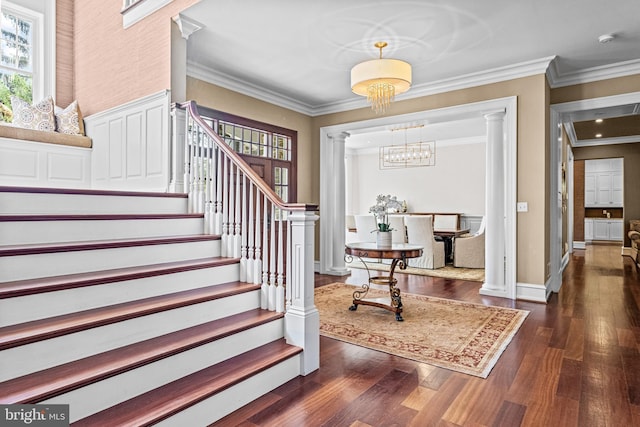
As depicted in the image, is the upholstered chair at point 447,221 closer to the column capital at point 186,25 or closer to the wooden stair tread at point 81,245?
the column capital at point 186,25

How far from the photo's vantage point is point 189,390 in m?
1.88

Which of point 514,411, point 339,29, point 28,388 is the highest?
point 339,29

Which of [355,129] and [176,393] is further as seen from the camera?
[355,129]

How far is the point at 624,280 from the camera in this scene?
572 centimetres

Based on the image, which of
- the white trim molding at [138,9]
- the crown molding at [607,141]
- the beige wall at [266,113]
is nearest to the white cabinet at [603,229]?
the crown molding at [607,141]

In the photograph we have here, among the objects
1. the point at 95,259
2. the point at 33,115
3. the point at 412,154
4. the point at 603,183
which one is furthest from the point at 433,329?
the point at 603,183

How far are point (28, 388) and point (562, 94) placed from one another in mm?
6025

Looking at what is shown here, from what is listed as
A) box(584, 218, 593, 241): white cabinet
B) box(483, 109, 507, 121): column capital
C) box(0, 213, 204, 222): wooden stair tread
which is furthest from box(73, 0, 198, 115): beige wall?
box(584, 218, 593, 241): white cabinet

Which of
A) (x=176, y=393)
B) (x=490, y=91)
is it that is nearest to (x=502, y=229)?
(x=490, y=91)

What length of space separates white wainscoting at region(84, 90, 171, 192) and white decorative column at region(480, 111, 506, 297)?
4.00 meters

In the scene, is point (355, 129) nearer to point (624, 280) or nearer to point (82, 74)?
point (82, 74)

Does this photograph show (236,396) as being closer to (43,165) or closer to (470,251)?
(43,165)

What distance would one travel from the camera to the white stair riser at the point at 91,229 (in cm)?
223

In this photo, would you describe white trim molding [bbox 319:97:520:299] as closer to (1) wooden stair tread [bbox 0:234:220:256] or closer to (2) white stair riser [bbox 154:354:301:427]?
(2) white stair riser [bbox 154:354:301:427]
